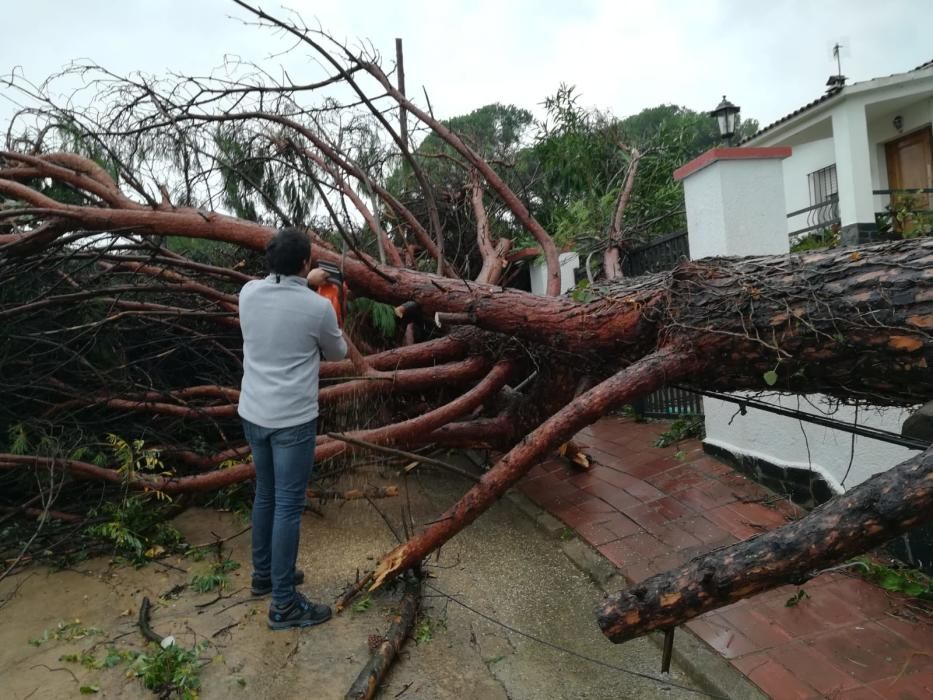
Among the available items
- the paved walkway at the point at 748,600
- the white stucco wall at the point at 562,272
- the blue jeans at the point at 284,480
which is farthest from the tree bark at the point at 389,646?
the white stucco wall at the point at 562,272

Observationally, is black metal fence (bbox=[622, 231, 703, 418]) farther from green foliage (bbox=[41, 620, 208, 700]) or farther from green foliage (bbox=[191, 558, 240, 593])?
green foliage (bbox=[41, 620, 208, 700])

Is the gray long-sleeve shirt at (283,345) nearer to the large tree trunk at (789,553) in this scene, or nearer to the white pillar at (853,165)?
Result: the large tree trunk at (789,553)

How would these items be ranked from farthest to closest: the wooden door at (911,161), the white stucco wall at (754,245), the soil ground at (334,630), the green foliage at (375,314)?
1. the wooden door at (911,161)
2. the green foliage at (375,314)
3. the white stucco wall at (754,245)
4. the soil ground at (334,630)

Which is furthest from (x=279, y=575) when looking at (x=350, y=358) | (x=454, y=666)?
(x=350, y=358)

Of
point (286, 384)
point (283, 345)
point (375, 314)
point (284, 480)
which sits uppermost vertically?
point (375, 314)

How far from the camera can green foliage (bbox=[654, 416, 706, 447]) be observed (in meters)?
4.75

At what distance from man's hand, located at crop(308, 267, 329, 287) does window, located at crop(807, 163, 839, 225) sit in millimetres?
10681

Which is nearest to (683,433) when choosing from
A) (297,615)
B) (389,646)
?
(389,646)

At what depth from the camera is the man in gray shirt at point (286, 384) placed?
2.49 m

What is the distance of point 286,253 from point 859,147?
9.85 m

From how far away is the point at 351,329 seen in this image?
4.15m

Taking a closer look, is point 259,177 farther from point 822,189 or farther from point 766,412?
point 822,189

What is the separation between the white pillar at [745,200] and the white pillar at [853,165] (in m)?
5.75

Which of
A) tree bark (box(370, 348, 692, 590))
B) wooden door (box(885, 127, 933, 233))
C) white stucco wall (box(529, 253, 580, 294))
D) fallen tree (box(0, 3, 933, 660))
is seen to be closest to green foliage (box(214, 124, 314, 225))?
fallen tree (box(0, 3, 933, 660))
